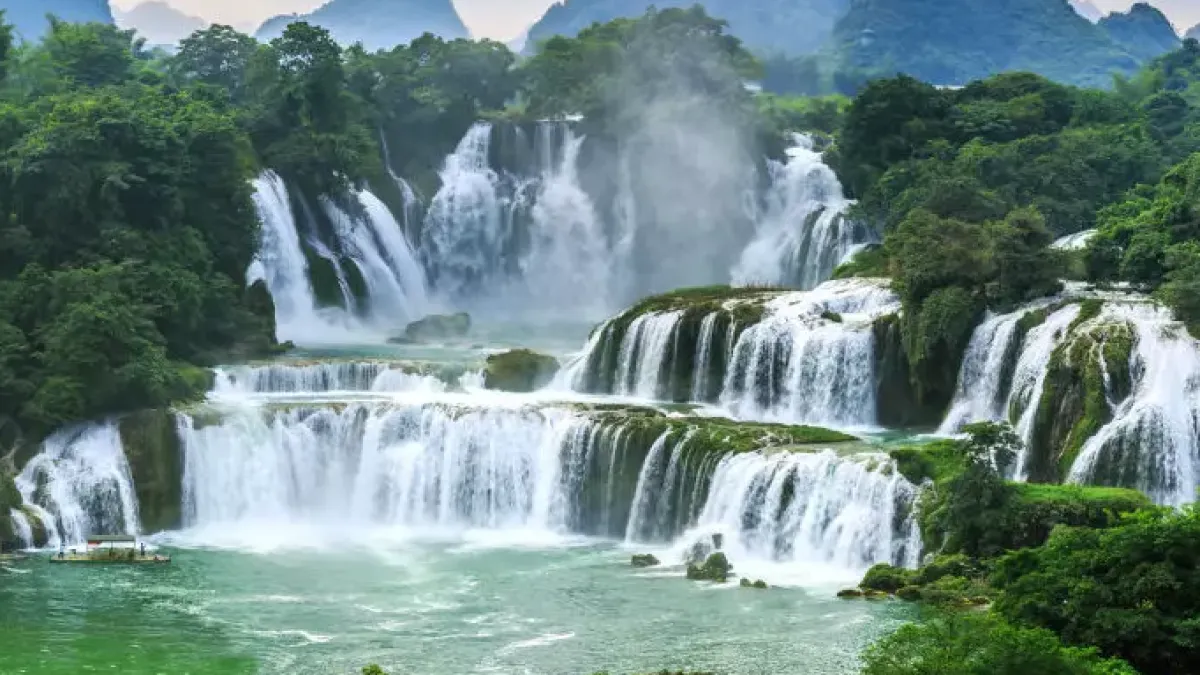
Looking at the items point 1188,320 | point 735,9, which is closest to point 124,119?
point 1188,320

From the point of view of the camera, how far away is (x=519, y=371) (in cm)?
4166

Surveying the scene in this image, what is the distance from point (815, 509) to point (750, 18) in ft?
378

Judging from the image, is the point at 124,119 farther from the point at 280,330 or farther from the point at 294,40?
the point at 294,40

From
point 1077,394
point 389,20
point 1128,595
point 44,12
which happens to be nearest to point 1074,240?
point 1077,394

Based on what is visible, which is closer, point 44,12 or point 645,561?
point 645,561

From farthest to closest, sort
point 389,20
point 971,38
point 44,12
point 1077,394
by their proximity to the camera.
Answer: point 389,20 < point 971,38 < point 44,12 < point 1077,394

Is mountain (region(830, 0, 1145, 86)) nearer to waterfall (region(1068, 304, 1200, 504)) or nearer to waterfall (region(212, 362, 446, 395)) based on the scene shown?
waterfall (region(212, 362, 446, 395))

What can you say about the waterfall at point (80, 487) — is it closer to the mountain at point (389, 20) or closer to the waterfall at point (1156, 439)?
the waterfall at point (1156, 439)

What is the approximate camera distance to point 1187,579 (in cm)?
2242

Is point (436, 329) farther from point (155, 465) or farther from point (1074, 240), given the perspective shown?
point (1074, 240)

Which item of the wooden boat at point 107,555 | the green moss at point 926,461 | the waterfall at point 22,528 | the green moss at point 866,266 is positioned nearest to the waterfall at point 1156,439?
the green moss at point 926,461

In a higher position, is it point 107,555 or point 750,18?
point 750,18

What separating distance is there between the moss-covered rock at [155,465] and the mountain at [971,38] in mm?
92688

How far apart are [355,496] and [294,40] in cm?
2272
